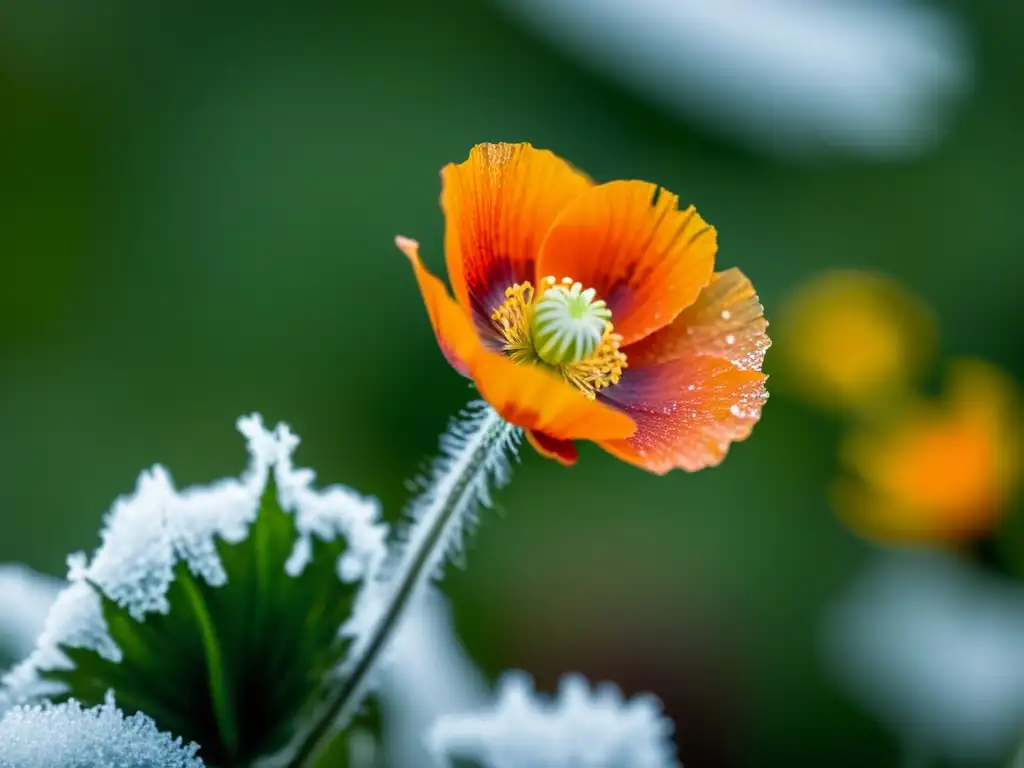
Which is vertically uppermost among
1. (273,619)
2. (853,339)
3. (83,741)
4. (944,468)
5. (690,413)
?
(853,339)

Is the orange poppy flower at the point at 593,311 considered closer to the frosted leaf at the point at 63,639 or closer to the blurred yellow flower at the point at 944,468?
the frosted leaf at the point at 63,639

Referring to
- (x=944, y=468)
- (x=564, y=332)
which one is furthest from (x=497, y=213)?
(x=944, y=468)

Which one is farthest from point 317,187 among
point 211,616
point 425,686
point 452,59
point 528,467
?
point 211,616

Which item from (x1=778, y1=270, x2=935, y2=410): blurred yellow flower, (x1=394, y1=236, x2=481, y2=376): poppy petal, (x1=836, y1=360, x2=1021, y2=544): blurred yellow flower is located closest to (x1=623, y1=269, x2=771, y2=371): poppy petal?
(x1=394, y1=236, x2=481, y2=376): poppy petal

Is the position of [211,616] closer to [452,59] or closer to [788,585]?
[788,585]

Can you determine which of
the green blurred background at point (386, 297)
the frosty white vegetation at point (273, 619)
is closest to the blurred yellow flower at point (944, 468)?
the green blurred background at point (386, 297)

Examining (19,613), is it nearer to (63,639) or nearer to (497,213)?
(63,639)

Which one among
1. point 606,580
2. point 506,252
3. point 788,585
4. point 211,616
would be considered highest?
point 788,585
